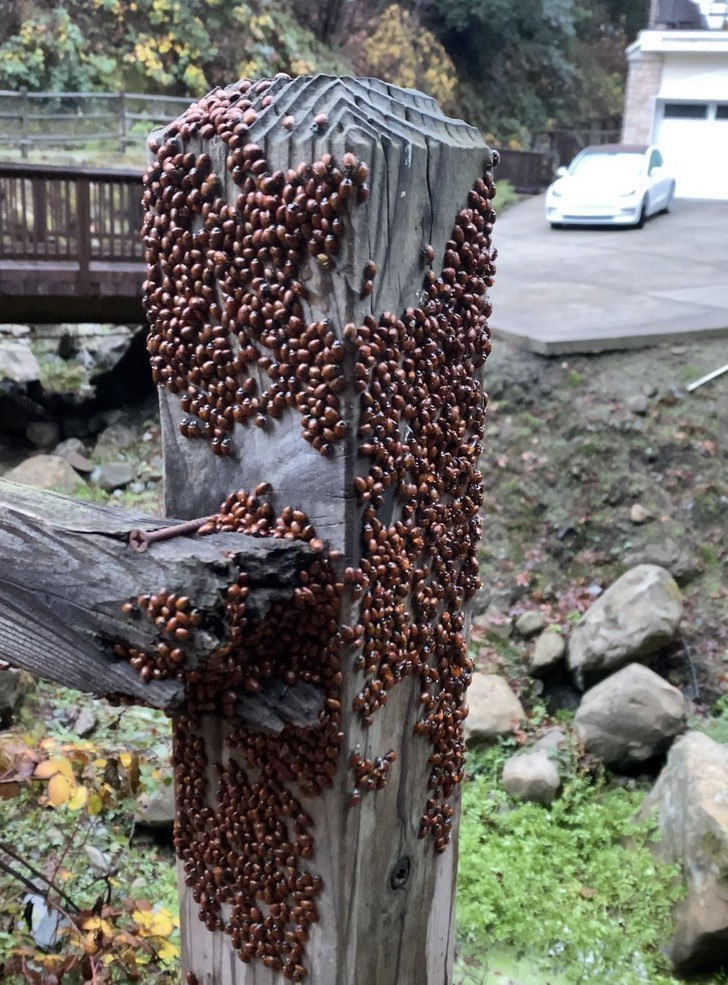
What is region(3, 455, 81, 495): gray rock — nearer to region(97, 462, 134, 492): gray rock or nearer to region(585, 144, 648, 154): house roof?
region(97, 462, 134, 492): gray rock

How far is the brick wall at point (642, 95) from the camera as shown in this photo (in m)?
18.8

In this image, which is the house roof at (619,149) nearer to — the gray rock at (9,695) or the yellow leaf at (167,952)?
the gray rock at (9,695)

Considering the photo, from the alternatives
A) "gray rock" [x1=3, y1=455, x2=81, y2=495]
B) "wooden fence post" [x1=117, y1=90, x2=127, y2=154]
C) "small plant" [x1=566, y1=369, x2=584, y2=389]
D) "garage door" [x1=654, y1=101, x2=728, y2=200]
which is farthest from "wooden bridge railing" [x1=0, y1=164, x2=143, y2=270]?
"garage door" [x1=654, y1=101, x2=728, y2=200]

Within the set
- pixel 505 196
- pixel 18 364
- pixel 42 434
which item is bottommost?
pixel 42 434

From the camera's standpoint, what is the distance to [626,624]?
17.1ft

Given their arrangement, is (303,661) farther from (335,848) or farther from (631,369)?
(631,369)

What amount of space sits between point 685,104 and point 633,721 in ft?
57.1

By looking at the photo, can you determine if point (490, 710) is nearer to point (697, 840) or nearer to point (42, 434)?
point (697, 840)

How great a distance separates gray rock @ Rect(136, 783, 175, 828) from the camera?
4.18 meters

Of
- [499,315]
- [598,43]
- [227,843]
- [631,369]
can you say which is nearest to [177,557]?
[227,843]

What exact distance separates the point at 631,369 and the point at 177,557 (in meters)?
6.08

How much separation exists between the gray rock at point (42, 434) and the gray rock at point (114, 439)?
1.65 ft

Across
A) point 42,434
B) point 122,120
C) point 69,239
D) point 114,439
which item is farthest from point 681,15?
point 42,434

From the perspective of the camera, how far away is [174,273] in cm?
135
